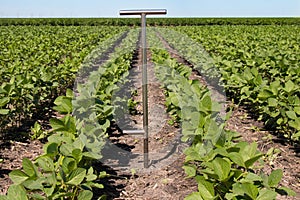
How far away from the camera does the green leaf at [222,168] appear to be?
2480mm

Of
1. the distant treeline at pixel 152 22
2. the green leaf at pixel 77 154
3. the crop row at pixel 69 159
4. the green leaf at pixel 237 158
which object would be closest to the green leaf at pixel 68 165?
the crop row at pixel 69 159

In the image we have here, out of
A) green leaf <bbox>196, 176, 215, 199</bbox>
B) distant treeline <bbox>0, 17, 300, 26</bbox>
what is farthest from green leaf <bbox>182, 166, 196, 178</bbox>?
distant treeline <bbox>0, 17, 300, 26</bbox>

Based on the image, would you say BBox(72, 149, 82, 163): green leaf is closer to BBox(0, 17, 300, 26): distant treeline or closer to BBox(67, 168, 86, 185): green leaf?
BBox(67, 168, 86, 185): green leaf

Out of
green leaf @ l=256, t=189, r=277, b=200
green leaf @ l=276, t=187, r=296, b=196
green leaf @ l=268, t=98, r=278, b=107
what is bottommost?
green leaf @ l=276, t=187, r=296, b=196

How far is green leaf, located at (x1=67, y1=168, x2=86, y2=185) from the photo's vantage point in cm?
253

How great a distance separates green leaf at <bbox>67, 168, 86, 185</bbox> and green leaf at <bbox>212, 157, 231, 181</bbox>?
81cm

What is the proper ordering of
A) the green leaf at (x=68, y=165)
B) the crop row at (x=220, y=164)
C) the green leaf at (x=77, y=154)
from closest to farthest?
the crop row at (x=220, y=164) < the green leaf at (x=68, y=165) < the green leaf at (x=77, y=154)

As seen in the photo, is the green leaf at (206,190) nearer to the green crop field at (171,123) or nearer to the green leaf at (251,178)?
the green crop field at (171,123)

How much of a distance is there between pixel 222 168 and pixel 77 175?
890mm

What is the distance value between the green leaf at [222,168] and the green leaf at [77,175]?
2.66 ft

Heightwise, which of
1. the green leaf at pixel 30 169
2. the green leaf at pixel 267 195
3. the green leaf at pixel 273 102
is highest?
the green leaf at pixel 273 102

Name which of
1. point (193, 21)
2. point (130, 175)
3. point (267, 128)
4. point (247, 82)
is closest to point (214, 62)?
point (247, 82)

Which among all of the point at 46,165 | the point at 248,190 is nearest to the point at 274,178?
the point at 248,190

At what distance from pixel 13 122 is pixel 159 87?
3.31 metres
